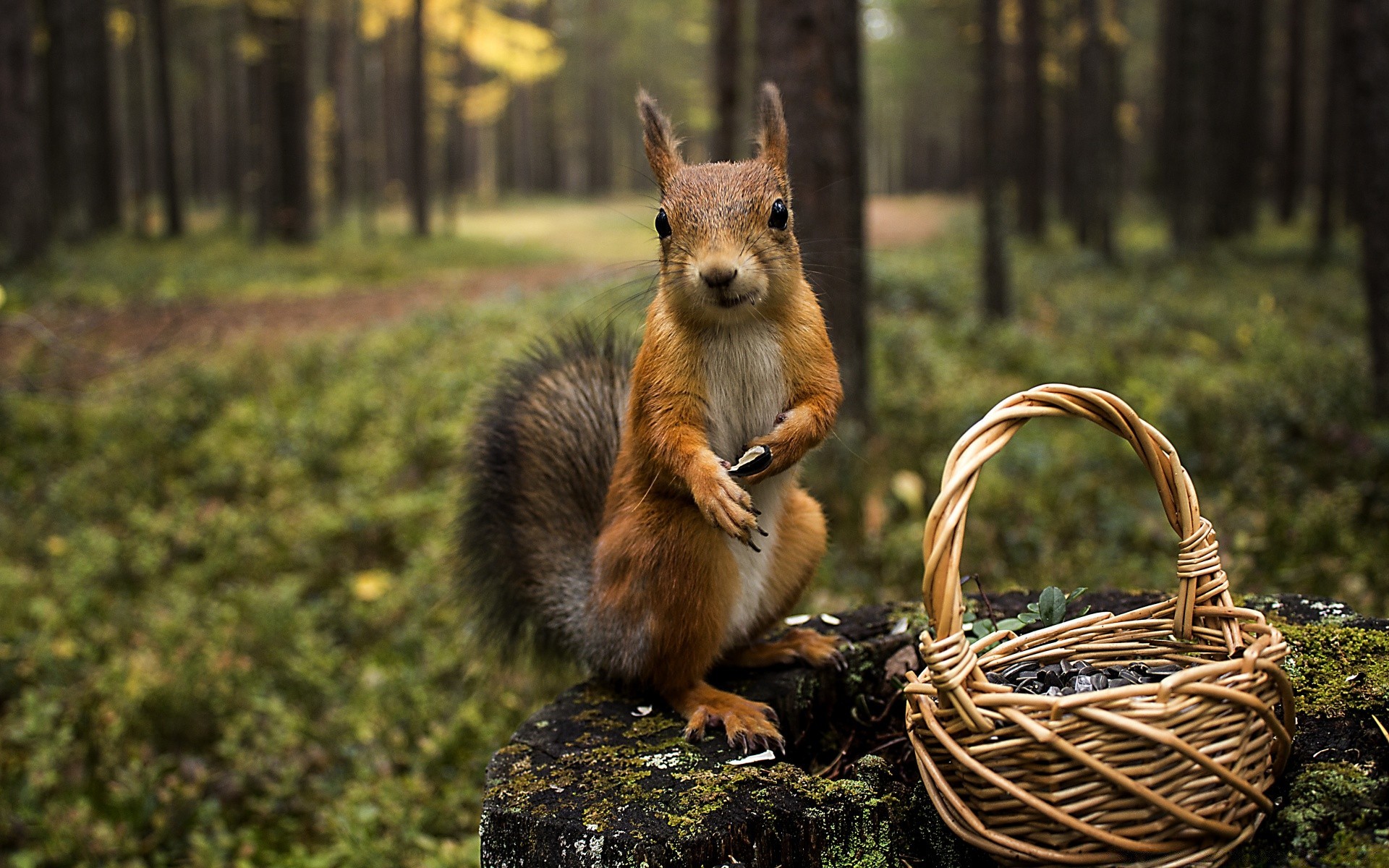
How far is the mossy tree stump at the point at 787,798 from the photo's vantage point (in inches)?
65.6

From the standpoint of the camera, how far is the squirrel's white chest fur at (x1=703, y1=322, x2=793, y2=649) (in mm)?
2045

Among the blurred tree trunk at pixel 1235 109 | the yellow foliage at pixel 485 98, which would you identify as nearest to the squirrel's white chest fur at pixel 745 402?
the blurred tree trunk at pixel 1235 109

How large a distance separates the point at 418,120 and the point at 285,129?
1.95 metres

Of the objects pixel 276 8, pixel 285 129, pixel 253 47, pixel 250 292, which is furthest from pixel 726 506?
pixel 253 47

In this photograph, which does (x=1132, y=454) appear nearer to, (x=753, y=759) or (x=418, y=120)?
(x=753, y=759)

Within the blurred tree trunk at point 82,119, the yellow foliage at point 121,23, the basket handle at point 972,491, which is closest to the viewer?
the basket handle at point 972,491

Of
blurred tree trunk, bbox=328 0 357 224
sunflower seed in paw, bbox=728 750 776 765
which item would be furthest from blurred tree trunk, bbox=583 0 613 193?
sunflower seed in paw, bbox=728 750 776 765

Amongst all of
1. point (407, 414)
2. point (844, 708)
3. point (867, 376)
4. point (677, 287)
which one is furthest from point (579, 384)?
point (407, 414)

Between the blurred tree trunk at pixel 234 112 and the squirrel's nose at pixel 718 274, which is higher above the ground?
the blurred tree trunk at pixel 234 112

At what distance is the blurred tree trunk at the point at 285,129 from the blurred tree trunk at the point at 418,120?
156cm

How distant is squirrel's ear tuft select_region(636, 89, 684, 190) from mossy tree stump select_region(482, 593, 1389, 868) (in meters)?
1.20

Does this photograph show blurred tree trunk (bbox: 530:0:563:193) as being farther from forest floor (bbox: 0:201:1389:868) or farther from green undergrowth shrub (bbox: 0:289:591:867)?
green undergrowth shrub (bbox: 0:289:591:867)

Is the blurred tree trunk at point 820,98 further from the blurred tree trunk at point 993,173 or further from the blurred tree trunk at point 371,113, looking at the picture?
the blurred tree trunk at point 371,113

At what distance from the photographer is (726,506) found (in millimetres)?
1846
